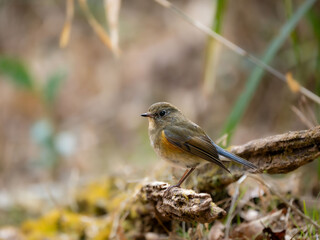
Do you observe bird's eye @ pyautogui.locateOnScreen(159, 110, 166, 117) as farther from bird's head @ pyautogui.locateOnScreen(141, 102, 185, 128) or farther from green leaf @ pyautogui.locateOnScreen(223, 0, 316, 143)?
green leaf @ pyautogui.locateOnScreen(223, 0, 316, 143)

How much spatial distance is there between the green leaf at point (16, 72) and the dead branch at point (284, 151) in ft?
11.6

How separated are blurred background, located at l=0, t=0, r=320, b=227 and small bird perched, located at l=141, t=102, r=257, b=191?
2511 mm

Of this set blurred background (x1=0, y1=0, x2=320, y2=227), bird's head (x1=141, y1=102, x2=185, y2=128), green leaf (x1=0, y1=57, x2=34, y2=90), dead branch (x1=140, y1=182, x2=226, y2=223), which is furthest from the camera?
blurred background (x1=0, y1=0, x2=320, y2=227)

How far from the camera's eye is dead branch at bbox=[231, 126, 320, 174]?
2555mm

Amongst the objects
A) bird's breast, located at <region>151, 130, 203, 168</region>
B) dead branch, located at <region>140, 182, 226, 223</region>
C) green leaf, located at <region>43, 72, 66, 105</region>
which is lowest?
dead branch, located at <region>140, 182, 226, 223</region>

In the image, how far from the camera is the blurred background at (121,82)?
6.25m

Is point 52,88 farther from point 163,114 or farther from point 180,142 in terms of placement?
point 180,142

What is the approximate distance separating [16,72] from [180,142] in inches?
128

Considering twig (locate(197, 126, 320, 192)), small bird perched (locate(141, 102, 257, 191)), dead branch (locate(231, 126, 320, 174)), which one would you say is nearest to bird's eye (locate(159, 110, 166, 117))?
small bird perched (locate(141, 102, 257, 191))

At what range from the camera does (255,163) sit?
2896mm

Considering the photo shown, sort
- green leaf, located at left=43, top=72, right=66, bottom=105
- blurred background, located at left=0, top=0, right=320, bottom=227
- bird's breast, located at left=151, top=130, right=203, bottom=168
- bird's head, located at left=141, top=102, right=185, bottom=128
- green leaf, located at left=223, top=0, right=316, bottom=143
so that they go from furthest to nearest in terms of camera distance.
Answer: blurred background, located at left=0, top=0, right=320, bottom=227 → green leaf, located at left=43, top=72, right=66, bottom=105 → green leaf, located at left=223, top=0, right=316, bottom=143 → bird's head, located at left=141, top=102, right=185, bottom=128 → bird's breast, located at left=151, top=130, right=203, bottom=168

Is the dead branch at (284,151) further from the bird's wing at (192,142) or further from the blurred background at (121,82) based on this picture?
the blurred background at (121,82)

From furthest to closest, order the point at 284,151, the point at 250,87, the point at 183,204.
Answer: the point at 250,87
the point at 284,151
the point at 183,204

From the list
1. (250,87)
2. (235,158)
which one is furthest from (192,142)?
(250,87)
